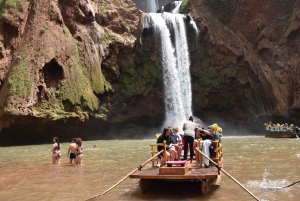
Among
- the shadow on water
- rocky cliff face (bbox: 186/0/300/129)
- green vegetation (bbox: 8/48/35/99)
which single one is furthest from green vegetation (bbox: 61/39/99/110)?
the shadow on water

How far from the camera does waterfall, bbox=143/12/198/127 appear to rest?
4022cm

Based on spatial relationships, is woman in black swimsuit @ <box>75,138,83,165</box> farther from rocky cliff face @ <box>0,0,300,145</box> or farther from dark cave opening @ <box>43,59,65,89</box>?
dark cave opening @ <box>43,59,65,89</box>

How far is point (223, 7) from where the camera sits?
4572cm

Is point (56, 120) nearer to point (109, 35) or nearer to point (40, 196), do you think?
point (109, 35)

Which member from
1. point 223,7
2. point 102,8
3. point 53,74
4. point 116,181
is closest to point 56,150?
point 116,181

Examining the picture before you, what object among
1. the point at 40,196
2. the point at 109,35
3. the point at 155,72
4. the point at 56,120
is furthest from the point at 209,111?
the point at 40,196

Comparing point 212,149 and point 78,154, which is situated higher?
point 212,149

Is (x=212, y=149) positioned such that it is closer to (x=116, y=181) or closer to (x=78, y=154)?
(x=116, y=181)

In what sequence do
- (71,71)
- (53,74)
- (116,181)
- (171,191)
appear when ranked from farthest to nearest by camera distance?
(71,71)
(53,74)
(116,181)
(171,191)

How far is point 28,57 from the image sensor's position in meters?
31.0

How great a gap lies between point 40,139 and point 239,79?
24572 millimetres

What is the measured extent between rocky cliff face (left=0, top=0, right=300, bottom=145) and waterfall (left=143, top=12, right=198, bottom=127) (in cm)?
116

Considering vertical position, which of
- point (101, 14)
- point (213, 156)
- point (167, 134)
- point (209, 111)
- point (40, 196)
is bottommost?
point (40, 196)

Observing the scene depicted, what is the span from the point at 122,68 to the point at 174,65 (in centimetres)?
658
